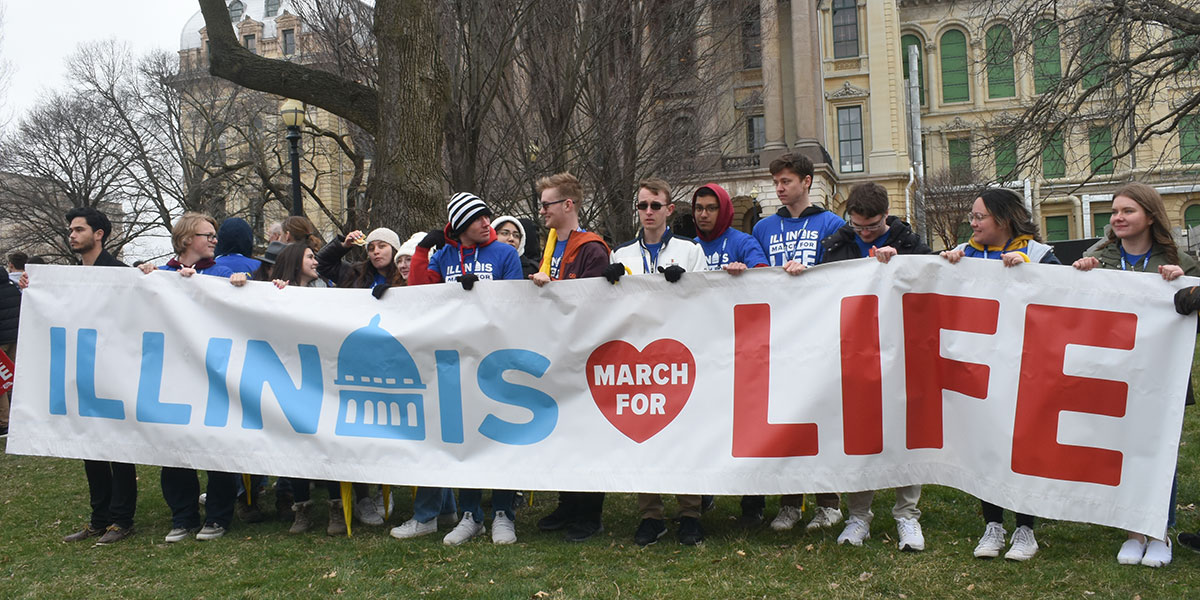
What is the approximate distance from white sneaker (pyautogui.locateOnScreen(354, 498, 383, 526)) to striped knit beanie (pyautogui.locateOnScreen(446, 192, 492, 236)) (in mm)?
1899

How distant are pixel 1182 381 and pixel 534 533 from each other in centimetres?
353

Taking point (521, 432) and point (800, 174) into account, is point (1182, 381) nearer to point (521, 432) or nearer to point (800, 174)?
point (800, 174)

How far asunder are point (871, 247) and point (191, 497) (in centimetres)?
444

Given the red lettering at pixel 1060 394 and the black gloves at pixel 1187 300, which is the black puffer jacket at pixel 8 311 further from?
the black gloves at pixel 1187 300

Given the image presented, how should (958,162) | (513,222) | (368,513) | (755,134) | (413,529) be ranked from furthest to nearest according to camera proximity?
1. (958,162)
2. (755,134)
3. (513,222)
4. (368,513)
5. (413,529)

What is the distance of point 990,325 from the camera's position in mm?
4848

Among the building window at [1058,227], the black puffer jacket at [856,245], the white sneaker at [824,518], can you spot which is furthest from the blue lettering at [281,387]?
the building window at [1058,227]

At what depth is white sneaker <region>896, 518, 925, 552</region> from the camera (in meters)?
4.99

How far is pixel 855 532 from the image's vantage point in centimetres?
518

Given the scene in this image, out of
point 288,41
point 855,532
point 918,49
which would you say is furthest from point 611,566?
point 288,41

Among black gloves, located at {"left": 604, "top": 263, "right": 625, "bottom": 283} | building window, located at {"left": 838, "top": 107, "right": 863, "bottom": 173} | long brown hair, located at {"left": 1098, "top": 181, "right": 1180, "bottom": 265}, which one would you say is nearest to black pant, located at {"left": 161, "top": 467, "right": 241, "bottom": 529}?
black gloves, located at {"left": 604, "top": 263, "right": 625, "bottom": 283}

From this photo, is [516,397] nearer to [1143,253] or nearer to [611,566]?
[611,566]

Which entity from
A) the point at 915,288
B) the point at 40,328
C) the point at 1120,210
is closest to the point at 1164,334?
the point at 1120,210

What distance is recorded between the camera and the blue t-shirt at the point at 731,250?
5.57 meters
